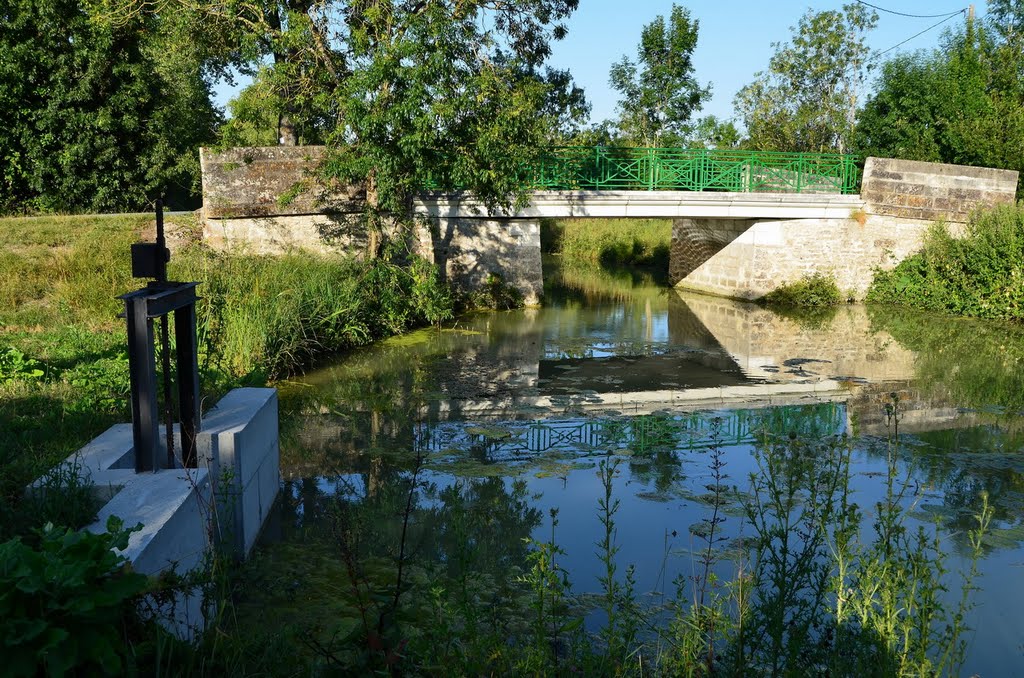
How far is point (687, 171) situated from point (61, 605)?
1641cm

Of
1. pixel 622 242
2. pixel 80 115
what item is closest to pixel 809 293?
pixel 622 242

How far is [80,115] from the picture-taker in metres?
16.9

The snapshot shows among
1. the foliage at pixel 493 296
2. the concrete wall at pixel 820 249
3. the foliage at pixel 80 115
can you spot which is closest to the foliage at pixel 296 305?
the foliage at pixel 493 296

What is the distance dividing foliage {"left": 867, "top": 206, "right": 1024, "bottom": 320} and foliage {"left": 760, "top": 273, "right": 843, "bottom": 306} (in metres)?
0.99

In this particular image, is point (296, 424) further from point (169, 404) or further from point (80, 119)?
point (80, 119)

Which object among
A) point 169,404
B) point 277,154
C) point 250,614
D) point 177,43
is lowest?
point 250,614

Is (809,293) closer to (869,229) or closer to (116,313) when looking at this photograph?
(869,229)

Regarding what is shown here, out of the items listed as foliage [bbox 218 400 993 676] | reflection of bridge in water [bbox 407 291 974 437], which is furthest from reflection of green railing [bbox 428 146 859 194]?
foliage [bbox 218 400 993 676]

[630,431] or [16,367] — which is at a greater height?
[16,367]

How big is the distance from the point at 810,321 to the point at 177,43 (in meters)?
12.8


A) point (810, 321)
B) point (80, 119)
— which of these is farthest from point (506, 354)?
point (80, 119)

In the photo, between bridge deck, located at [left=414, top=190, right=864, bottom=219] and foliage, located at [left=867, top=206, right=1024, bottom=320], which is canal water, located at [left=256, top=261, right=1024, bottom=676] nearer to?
foliage, located at [left=867, top=206, right=1024, bottom=320]

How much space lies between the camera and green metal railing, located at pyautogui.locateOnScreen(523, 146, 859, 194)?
Answer: 55.4 feet

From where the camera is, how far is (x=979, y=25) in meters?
25.7
